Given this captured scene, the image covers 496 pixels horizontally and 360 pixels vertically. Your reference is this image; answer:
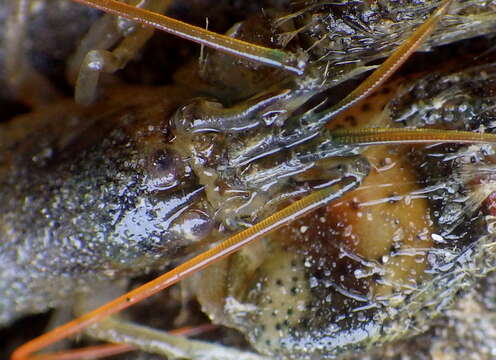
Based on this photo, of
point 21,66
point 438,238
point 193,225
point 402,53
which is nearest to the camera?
point 402,53

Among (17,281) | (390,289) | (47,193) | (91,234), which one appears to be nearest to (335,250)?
(390,289)

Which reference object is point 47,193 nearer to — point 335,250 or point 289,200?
point 289,200

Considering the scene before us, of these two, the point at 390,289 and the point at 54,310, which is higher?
the point at 390,289

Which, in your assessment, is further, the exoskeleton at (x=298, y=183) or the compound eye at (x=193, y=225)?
the compound eye at (x=193, y=225)

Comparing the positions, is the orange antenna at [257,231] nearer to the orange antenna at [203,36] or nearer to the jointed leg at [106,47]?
the orange antenna at [203,36]

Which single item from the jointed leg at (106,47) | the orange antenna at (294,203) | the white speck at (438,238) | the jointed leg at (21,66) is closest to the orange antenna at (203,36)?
the orange antenna at (294,203)

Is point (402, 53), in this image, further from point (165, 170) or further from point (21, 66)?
point (21, 66)

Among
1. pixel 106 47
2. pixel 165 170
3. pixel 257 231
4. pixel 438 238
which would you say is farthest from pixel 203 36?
pixel 438 238
